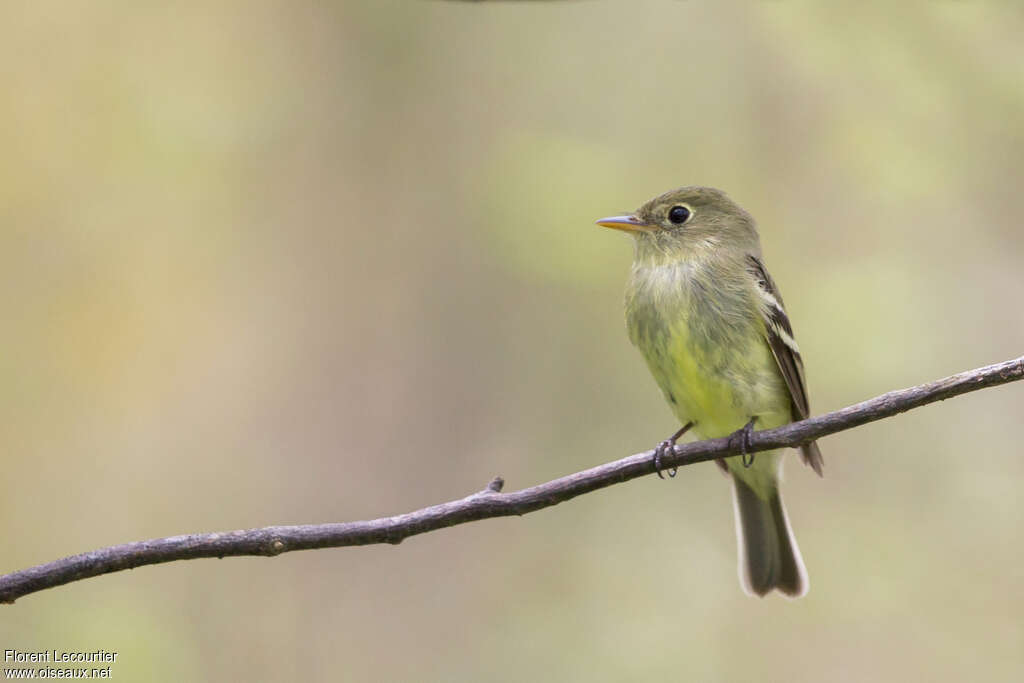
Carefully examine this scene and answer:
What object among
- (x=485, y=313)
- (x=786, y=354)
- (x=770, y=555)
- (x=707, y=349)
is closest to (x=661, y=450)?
(x=707, y=349)

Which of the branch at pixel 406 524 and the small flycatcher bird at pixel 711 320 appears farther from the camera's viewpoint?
the small flycatcher bird at pixel 711 320

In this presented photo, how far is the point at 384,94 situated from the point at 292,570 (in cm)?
311

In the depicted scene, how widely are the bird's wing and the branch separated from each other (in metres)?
1.33

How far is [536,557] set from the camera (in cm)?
618

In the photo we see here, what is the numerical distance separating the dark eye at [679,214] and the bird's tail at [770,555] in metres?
1.31

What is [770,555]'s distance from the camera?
17.7 ft

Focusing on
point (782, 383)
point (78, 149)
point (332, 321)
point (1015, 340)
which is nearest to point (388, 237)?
point (332, 321)

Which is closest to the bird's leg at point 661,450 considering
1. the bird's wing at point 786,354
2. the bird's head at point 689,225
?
the bird's wing at point 786,354

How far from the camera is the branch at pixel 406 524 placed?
2.99 m

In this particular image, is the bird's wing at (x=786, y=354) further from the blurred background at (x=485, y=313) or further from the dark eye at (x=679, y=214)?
the blurred background at (x=485, y=313)

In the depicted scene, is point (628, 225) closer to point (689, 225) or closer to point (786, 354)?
point (689, 225)

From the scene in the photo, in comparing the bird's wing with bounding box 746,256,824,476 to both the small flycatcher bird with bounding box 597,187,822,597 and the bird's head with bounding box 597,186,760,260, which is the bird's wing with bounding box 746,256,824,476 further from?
the bird's head with bounding box 597,186,760,260

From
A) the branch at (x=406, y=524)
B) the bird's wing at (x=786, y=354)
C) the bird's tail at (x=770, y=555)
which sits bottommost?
the bird's tail at (x=770, y=555)

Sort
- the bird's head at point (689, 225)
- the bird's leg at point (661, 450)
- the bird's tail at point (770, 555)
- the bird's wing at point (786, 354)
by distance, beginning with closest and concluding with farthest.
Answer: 1. the bird's leg at point (661, 450)
2. the bird's wing at point (786, 354)
3. the bird's head at point (689, 225)
4. the bird's tail at point (770, 555)
